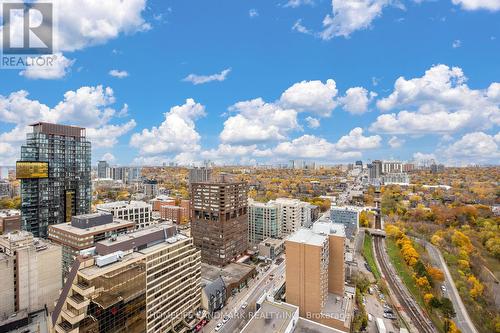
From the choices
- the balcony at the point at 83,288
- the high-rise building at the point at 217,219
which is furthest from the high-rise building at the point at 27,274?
the high-rise building at the point at 217,219

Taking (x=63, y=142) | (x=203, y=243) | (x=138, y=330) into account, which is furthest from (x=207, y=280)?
(x=63, y=142)

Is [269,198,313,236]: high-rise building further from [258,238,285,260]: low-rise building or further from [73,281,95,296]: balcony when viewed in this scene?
[73,281,95,296]: balcony

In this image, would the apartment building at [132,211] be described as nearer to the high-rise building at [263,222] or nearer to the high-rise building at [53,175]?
the high-rise building at [53,175]

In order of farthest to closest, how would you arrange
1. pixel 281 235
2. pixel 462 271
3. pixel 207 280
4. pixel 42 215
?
pixel 281 235, pixel 42 215, pixel 462 271, pixel 207 280

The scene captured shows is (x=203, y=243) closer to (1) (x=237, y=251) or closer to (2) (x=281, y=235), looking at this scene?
(1) (x=237, y=251)

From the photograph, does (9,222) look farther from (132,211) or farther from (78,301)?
(78,301)

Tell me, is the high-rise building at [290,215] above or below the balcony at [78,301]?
below

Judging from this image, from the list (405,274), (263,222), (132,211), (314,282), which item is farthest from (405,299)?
(132,211)
